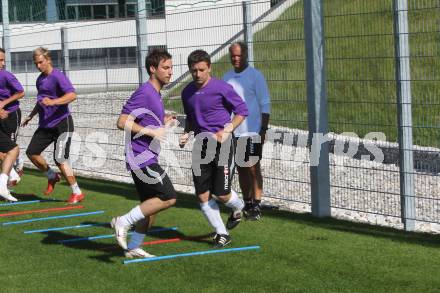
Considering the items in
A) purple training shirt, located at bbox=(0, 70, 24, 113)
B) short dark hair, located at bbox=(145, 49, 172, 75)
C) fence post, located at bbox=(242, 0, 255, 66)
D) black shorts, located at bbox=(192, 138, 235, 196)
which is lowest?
black shorts, located at bbox=(192, 138, 235, 196)

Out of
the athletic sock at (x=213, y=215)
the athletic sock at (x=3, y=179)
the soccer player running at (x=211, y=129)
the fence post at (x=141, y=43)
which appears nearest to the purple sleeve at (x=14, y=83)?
the athletic sock at (x=3, y=179)

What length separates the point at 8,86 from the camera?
13.4 metres

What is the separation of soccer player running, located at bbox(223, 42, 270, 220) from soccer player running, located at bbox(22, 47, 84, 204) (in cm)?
245

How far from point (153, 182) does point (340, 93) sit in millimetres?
3299

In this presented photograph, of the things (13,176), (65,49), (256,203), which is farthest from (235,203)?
(65,49)

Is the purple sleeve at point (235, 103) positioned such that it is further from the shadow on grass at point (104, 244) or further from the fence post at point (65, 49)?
the fence post at point (65, 49)

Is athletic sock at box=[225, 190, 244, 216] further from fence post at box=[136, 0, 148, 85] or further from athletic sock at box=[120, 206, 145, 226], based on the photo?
fence post at box=[136, 0, 148, 85]

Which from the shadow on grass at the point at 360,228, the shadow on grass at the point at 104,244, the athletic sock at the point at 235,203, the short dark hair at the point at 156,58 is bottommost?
the shadow on grass at the point at 360,228

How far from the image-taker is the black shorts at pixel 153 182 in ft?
27.7

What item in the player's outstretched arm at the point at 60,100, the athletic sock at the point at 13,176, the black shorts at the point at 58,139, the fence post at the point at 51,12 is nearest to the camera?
the player's outstretched arm at the point at 60,100

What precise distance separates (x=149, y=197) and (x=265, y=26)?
12.7ft

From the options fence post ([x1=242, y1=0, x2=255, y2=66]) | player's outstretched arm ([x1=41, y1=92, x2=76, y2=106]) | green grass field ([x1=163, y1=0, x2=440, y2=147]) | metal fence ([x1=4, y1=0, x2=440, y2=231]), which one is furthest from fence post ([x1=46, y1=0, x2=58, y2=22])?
green grass field ([x1=163, y1=0, x2=440, y2=147])

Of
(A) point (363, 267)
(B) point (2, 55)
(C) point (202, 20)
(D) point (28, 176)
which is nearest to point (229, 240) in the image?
(A) point (363, 267)

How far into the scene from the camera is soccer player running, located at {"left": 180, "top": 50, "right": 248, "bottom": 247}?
30.5ft
